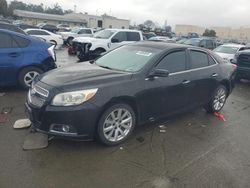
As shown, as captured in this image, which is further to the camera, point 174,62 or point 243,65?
point 243,65

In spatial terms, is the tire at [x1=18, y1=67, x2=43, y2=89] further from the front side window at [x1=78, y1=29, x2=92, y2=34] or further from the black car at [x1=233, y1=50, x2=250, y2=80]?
the front side window at [x1=78, y1=29, x2=92, y2=34]

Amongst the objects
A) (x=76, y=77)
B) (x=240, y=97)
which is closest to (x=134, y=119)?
(x=76, y=77)

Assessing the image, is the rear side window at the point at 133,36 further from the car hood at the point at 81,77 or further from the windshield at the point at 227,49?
the car hood at the point at 81,77

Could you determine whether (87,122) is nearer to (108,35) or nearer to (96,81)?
(96,81)

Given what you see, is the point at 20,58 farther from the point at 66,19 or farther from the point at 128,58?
the point at 66,19

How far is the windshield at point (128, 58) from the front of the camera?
4789 millimetres

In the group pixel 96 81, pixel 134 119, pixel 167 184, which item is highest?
pixel 96 81

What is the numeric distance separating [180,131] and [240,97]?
13.6ft

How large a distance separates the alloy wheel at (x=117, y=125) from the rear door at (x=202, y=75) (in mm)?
1708

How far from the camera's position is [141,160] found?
3.98 m

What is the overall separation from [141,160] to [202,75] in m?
2.54

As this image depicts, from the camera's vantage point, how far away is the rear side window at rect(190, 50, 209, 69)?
5.55 m

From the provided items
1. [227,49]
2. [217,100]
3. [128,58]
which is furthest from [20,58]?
[227,49]

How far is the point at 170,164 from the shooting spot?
391 centimetres
